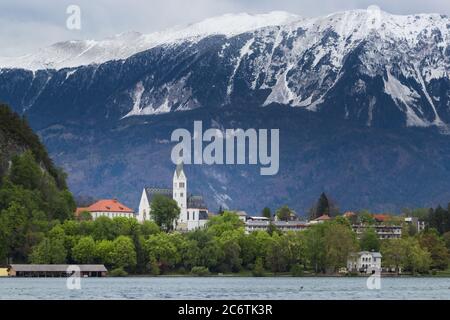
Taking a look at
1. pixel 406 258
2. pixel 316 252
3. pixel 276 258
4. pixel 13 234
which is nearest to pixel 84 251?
pixel 13 234

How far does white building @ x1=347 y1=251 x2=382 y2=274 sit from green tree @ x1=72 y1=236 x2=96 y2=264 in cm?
3418

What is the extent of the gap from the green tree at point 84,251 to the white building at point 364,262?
34176 millimetres

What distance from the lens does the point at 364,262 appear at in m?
182

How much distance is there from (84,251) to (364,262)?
131ft

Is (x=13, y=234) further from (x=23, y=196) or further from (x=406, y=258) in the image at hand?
(x=406, y=258)

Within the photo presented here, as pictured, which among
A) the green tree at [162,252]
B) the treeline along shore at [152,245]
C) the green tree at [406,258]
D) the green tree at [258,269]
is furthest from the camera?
the green tree at [406,258]

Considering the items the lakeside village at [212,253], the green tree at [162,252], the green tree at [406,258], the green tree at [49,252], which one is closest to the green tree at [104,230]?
the lakeside village at [212,253]

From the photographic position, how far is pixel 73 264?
16500 centimetres

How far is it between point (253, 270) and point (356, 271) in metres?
15.3

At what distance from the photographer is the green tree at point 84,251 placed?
6432 inches

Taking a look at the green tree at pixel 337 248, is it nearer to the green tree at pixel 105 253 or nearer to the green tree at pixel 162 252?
the green tree at pixel 162 252

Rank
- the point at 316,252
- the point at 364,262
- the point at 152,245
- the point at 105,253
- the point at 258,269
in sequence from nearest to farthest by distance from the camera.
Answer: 1. the point at 105,253
2. the point at 152,245
3. the point at 258,269
4. the point at 316,252
5. the point at 364,262

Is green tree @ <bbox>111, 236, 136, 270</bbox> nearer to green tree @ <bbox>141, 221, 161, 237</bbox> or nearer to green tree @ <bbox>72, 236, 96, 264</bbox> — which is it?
green tree @ <bbox>72, 236, 96, 264</bbox>

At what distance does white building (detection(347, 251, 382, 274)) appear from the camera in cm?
17712
